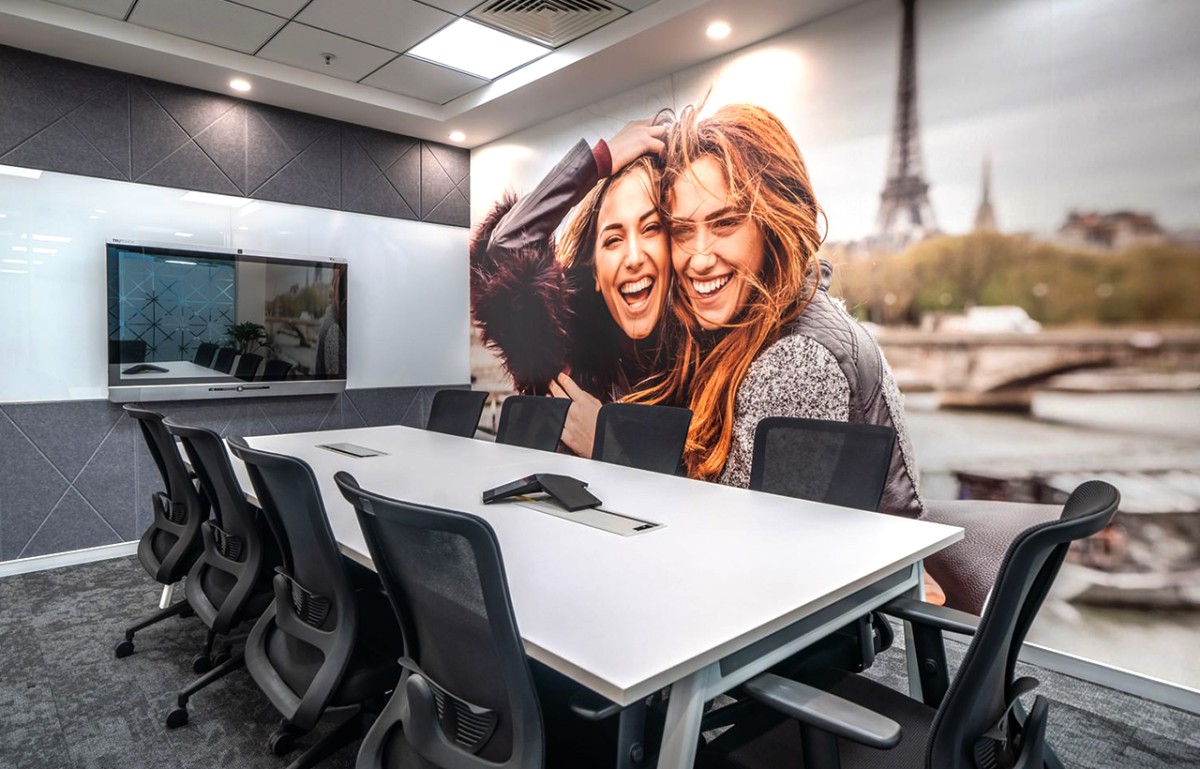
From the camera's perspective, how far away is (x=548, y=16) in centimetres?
410

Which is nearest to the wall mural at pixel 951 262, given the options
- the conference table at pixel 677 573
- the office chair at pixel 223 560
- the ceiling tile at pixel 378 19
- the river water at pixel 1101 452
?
the river water at pixel 1101 452

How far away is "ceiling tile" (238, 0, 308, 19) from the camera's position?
12.6 feet

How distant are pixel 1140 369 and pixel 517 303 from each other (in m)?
4.24

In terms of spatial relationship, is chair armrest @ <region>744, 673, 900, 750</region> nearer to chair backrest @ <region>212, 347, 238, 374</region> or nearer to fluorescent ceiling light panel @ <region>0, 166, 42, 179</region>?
chair backrest @ <region>212, 347, 238, 374</region>

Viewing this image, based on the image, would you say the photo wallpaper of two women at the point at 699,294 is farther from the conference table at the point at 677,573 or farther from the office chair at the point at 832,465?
the conference table at the point at 677,573

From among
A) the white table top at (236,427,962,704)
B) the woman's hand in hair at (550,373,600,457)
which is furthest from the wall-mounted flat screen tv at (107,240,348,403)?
the white table top at (236,427,962,704)

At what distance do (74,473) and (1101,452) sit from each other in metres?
5.61

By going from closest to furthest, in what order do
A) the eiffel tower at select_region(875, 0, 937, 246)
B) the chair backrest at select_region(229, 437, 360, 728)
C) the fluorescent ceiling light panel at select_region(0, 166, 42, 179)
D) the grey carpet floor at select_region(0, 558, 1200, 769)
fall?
the chair backrest at select_region(229, 437, 360, 728) < the grey carpet floor at select_region(0, 558, 1200, 769) < the eiffel tower at select_region(875, 0, 937, 246) < the fluorescent ceiling light panel at select_region(0, 166, 42, 179)

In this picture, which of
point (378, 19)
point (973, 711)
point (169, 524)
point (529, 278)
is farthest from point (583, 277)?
point (973, 711)

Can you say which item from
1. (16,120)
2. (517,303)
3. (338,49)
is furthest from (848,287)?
(16,120)

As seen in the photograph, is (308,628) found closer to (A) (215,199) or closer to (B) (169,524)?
(B) (169,524)

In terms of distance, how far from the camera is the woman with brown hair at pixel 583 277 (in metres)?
4.74

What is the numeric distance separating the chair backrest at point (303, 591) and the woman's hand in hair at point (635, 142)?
358 cm

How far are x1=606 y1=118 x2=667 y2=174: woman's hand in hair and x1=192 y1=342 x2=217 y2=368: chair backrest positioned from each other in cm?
309
